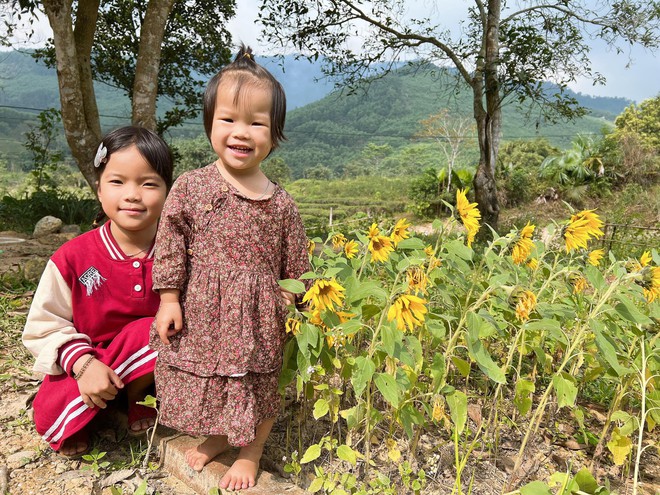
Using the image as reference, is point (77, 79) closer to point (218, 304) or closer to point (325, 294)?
point (218, 304)

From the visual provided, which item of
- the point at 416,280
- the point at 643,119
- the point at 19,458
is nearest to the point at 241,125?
the point at 416,280

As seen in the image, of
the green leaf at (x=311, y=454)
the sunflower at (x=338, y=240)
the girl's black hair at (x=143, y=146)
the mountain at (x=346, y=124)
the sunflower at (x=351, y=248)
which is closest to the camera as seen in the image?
the green leaf at (x=311, y=454)

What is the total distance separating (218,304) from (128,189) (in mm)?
453

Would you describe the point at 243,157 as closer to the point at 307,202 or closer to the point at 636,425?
the point at 636,425

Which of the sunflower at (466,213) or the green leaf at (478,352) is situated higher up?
the sunflower at (466,213)

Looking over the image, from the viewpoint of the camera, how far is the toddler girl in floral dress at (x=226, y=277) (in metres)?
1.26

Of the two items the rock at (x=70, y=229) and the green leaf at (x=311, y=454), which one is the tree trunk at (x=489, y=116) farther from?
the green leaf at (x=311, y=454)

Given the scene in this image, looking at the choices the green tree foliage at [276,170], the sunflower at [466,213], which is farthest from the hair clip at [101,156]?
the green tree foliage at [276,170]

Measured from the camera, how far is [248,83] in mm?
1235

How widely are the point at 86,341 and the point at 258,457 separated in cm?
60

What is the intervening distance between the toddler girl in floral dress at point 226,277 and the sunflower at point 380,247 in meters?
0.26

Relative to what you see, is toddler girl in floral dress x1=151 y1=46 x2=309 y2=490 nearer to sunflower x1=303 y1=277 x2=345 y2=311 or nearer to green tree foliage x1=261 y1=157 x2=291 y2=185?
sunflower x1=303 y1=277 x2=345 y2=311

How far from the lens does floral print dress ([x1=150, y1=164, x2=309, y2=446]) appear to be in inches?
49.9

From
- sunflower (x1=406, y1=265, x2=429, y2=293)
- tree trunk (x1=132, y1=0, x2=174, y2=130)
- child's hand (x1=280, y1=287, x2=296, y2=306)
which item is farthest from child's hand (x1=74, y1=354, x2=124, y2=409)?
tree trunk (x1=132, y1=0, x2=174, y2=130)
